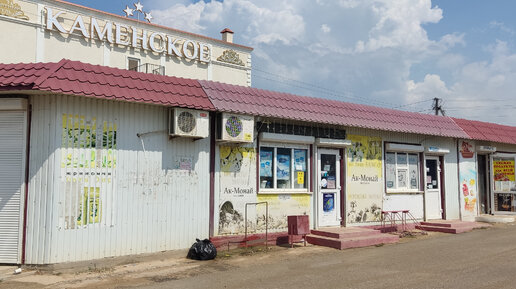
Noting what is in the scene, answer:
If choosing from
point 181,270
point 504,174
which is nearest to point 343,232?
point 181,270

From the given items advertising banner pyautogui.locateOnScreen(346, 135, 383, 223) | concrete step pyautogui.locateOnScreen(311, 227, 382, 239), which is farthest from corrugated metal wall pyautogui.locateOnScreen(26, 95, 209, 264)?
advertising banner pyautogui.locateOnScreen(346, 135, 383, 223)

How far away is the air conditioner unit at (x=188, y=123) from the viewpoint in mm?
9117


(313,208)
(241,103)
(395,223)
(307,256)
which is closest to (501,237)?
(395,223)

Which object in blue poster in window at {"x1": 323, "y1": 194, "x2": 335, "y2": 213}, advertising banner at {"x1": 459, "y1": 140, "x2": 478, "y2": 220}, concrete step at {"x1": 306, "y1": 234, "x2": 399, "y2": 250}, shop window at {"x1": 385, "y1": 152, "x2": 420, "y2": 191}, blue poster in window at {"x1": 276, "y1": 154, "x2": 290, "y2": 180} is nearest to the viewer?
concrete step at {"x1": 306, "y1": 234, "x2": 399, "y2": 250}

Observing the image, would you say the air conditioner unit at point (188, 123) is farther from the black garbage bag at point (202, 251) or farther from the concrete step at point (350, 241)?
the concrete step at point (350, 241)

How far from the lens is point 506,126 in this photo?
712 inches

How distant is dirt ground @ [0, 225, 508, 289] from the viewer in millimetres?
7164

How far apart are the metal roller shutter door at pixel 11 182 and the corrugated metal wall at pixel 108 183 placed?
0.77 feet

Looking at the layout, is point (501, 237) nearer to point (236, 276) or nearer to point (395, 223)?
point (395, 223)

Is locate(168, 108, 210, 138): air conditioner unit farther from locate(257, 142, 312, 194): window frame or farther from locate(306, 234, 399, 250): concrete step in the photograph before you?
locate(306, 234, 399, 250): concrete step

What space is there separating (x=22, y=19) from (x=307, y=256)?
19.5m

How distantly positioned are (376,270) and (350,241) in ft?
8.72

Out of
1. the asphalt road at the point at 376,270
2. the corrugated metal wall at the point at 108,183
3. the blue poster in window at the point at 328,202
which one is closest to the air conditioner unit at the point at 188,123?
the corrugated metal wall at the point at 108,183

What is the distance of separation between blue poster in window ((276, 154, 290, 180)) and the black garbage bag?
2857mm
